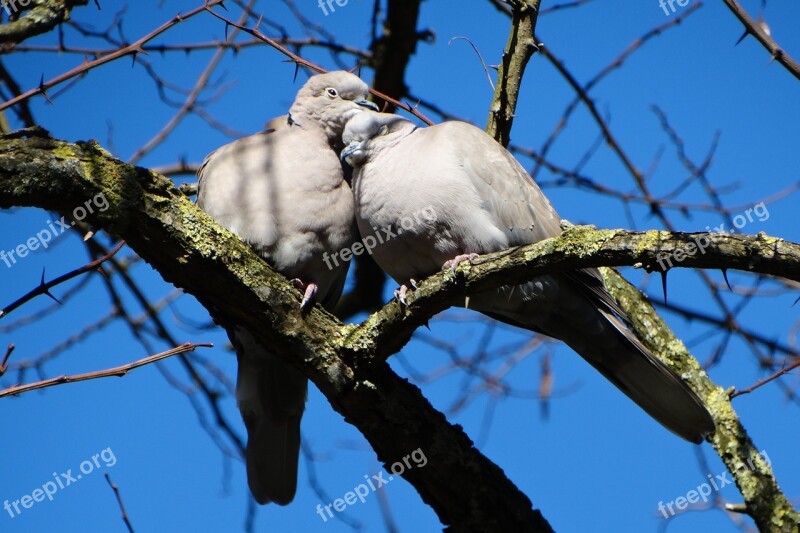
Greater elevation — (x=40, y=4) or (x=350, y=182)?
(x=40, y=4)

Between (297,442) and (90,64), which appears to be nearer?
(90,64)

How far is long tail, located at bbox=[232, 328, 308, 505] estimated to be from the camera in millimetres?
3908

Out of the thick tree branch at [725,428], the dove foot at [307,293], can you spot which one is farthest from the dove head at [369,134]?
the thick tree branch at [725,428]

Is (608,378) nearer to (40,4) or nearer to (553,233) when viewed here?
(553,233)

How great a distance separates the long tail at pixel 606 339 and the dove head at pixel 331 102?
1.11m

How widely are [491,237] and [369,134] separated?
0.78 metres

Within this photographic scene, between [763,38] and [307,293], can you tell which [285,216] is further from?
[763,38]

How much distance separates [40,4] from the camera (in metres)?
3.37

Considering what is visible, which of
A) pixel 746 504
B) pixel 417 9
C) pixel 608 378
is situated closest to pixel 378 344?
pixel 608 378

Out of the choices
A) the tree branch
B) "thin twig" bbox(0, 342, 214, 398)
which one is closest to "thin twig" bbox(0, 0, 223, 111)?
the tree branch

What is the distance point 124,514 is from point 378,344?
42.5 inches

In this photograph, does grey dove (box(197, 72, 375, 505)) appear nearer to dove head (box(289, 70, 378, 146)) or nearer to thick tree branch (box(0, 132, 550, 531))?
dove head (box(289, 70, 378, 146))

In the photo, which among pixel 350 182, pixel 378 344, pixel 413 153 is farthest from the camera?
pixel 350 182

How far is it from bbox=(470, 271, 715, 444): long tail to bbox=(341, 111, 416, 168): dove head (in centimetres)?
77
